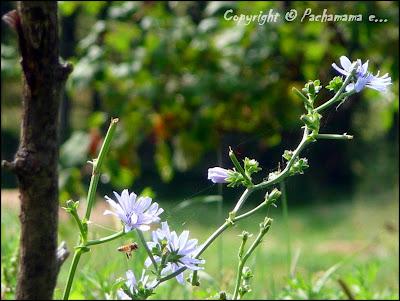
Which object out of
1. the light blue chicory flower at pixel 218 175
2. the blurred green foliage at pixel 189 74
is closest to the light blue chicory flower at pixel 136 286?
the light blue chicory flower at pixel 218 175

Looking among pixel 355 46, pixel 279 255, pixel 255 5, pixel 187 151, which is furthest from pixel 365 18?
pixel 279 255

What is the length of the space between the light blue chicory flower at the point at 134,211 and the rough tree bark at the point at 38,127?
0.67 metres

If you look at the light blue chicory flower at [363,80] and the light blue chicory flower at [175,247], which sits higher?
the light blue chicory flower at [363,80]

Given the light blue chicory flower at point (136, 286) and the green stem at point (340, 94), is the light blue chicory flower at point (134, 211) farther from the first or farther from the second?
the green stem at point (340, 94)

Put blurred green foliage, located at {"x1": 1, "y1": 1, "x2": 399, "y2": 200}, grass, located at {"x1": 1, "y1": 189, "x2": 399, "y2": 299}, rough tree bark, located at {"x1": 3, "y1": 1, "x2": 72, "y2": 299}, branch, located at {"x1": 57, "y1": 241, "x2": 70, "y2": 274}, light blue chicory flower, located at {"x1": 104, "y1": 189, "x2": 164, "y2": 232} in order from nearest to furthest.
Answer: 1. light blue chicory flower, located at {"x1": 104, "y1": 189, "x2": 164, "y2": 232}
2. rough tree bark, located at {"x1": 3, "y1": 1, "x2": 72, "y2": 299}
3. branch, located at {"x1": 57, "y1": 241, "x2": 70, "y2": 274}
4. grass, located at {"x1": 1, "y1": 189, "x2": 399, "y2": 299}
5. blurred green foliage, located at {"x1": 1, "y1": 1, "x2": 399, "y2": 200}

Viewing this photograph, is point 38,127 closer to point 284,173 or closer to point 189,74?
point 284,173

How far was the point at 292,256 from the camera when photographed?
5.32 metres

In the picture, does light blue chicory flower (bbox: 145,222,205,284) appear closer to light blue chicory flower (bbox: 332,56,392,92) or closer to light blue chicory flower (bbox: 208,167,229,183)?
light blue chicory flower (bbox: 208,167,229,183)

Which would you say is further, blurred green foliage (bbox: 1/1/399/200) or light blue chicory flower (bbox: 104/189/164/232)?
blurred green foliage (bbox: 1/1/399/200)

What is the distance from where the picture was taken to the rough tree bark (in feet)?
5.53

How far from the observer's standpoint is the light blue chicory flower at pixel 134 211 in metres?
1.03

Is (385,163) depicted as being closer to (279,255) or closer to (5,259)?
(279,255)

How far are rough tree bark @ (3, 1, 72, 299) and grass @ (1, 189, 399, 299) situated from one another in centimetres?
24

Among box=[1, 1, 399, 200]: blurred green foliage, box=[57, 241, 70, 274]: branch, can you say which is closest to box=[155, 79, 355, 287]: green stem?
box=[57, 241, 70, 274]: branch
